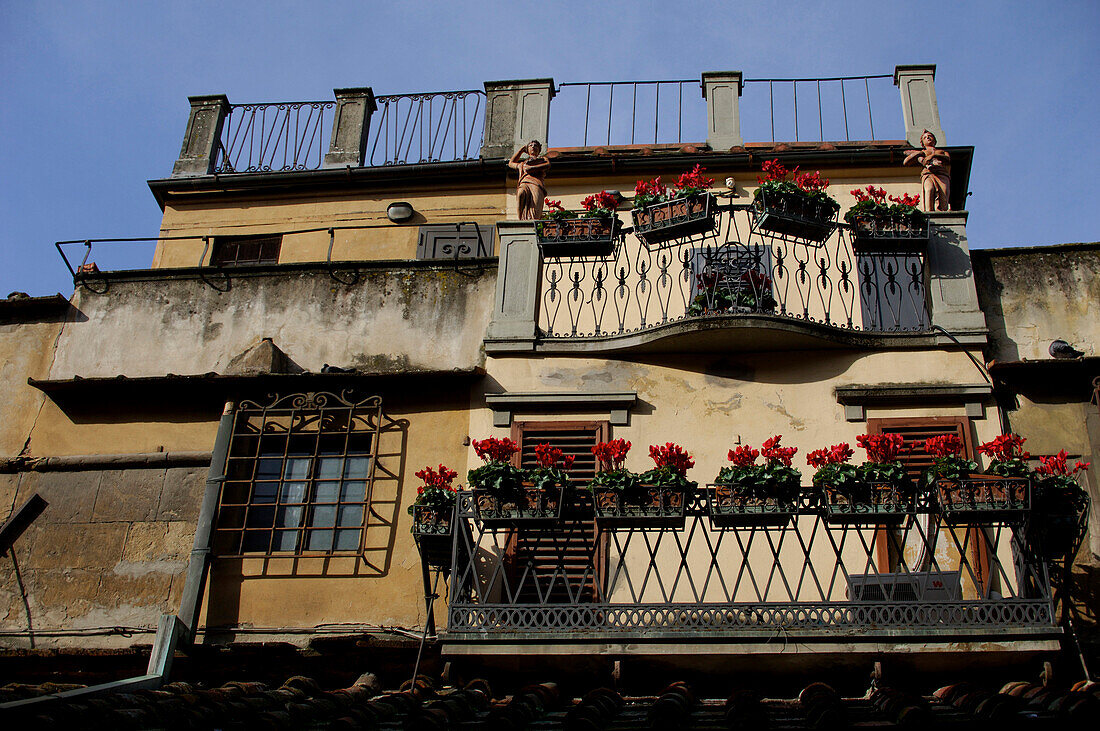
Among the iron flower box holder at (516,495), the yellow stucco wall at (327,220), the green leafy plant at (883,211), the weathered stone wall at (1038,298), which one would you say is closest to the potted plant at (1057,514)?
the weathered stone wall at (1038,298)

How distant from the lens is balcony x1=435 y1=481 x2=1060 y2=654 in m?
8.84

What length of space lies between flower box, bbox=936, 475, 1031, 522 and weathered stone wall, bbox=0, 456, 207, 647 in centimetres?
742

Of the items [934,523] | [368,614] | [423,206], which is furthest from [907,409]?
[423,206]

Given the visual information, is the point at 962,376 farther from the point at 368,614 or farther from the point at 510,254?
the point at 368,614

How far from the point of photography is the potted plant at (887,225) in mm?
11758

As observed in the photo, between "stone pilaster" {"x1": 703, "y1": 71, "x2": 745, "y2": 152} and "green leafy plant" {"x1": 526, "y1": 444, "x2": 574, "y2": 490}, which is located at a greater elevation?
"stone pilaster" {"x1": 703, "y1": 71, "x2": 745, "y2": 152}

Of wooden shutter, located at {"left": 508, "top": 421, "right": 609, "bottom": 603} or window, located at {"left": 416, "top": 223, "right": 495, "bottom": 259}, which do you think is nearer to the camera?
wooden shutter, located at {"left": 508, "top": 421, "right": 609, "bottom": 603}

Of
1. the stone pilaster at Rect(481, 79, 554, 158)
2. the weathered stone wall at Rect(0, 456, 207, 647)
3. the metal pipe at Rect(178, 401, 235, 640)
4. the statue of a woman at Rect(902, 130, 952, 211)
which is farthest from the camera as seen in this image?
the stone pilaster at Rect(481, 79, 554, 158)

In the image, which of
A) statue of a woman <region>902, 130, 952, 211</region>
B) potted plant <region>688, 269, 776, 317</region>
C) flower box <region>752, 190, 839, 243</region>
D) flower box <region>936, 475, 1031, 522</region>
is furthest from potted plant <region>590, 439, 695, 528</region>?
statue of a woman <region>902, 130, 952, 211</region>

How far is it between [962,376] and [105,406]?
930cm

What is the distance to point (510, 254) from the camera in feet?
40.7

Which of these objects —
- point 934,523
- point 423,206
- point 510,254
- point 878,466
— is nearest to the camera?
point 878,466

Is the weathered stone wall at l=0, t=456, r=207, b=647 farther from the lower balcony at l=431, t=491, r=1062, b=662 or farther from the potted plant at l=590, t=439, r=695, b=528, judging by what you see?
the potted plant at l=590, t=439, r=695, b=528

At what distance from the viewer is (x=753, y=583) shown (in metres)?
9.09
